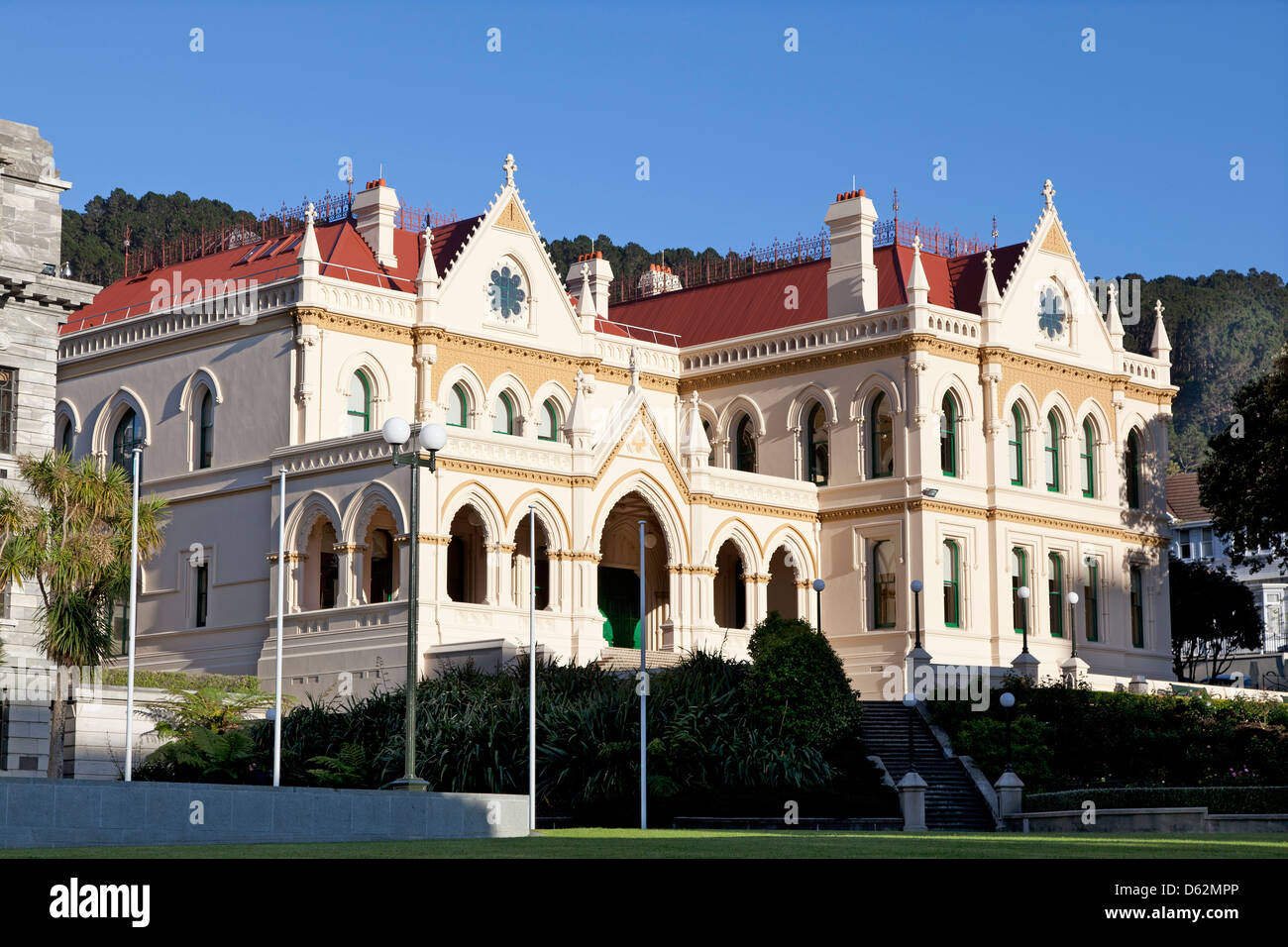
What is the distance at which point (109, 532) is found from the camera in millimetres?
37469

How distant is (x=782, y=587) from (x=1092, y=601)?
28.5 ft

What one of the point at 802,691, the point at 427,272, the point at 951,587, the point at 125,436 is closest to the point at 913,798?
the point at 802,691

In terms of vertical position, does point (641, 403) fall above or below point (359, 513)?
above

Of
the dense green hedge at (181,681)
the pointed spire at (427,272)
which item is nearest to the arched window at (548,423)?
the pointed spire at (427,272)

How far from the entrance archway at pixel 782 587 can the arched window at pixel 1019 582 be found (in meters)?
5.77

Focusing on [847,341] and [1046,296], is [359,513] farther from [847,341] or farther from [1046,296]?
[1046,296]

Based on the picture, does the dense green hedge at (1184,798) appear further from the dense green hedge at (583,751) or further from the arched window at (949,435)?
the arched window at (949,435)

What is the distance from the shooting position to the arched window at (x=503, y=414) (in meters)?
51.3

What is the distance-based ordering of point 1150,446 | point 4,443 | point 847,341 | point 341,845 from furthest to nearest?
point 1150,446, point 847,341, point 4,443, point 341,845

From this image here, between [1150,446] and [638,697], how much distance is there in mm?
24658

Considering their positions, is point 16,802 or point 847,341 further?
point 847,341

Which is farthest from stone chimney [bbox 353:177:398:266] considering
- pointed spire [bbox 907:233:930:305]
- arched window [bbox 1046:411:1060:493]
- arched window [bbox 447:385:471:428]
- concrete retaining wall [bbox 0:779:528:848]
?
concrete retaining wall [bbox 0:779:528:848]
